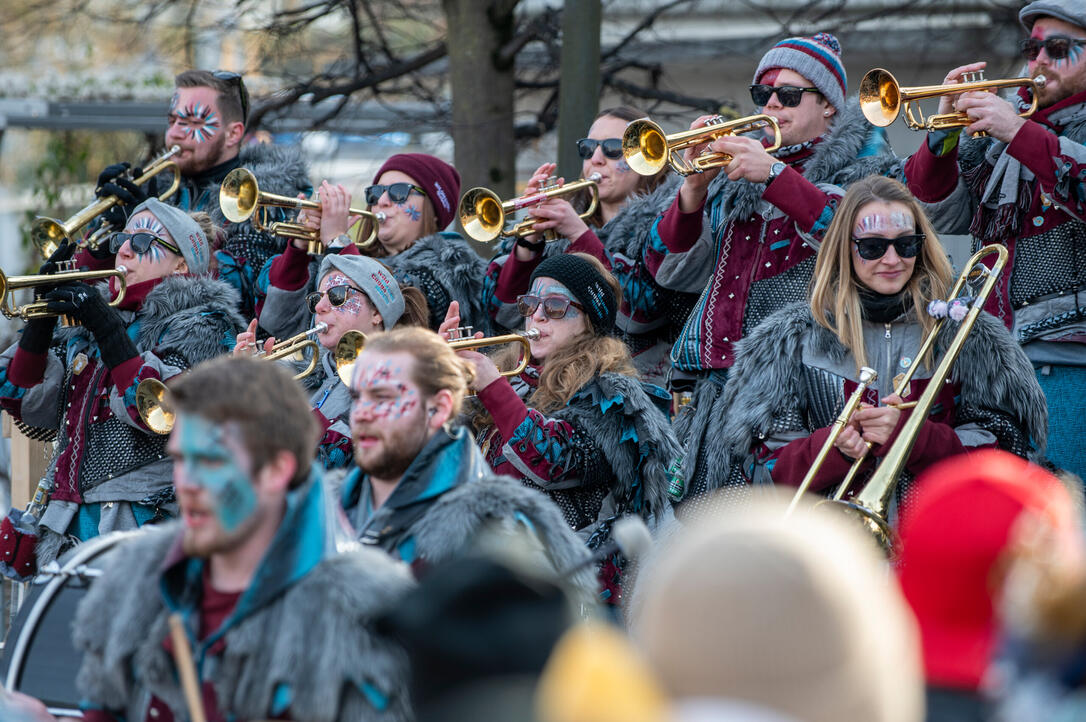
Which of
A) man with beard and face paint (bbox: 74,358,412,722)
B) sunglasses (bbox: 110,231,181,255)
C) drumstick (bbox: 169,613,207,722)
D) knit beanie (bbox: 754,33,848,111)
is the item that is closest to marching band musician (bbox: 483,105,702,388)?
knit beanie (bbox: 754,33,848,111)

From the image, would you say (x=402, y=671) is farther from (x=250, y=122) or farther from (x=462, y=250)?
(x=250, y=122)

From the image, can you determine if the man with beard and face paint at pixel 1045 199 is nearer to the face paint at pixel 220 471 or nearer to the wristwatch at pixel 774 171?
the wristwatch at pixel 774 171

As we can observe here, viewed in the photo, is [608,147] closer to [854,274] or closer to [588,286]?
[588,286]

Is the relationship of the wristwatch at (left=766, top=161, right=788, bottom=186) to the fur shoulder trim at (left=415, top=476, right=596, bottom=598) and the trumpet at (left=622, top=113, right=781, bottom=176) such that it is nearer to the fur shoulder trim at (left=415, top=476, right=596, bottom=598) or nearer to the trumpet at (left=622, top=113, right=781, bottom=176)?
the trumpet at (left=622, top=113, right=781, bottom=176)

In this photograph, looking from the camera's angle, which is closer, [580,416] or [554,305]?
[580,416]

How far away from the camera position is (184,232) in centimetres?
637

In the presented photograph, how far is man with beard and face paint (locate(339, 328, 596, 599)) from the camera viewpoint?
3852 mm

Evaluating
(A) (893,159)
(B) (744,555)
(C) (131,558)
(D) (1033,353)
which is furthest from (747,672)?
(A) (893,159)

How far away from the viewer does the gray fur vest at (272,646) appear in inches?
123

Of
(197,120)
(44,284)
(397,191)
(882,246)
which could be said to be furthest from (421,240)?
(882,246)

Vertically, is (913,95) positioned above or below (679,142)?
above

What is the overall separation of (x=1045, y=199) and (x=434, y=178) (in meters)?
2.91

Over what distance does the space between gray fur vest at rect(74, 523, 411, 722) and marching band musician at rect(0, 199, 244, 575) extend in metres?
2.43

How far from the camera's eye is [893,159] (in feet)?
19.3
